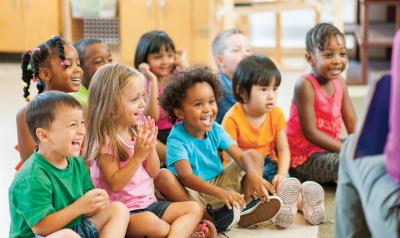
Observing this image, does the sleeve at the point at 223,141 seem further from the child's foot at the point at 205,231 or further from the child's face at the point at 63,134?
the child's face at the point at 63,134

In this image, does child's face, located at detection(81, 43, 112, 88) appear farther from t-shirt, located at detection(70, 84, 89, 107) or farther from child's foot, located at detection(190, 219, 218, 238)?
child's foot, located at detection(190, 219, 218, 238)

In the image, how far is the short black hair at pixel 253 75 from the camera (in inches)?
104

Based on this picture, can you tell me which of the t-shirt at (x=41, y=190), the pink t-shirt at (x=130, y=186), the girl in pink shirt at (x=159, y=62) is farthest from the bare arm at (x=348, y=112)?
the t-shirt at (x=41, y=190)

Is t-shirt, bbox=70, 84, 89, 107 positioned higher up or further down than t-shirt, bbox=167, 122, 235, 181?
higher up

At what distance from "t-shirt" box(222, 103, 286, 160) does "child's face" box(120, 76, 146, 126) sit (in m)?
0.53

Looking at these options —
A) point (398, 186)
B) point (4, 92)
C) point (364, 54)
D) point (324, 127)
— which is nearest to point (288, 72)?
point (364, 54)

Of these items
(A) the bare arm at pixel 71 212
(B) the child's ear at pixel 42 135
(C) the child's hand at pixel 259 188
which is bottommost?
(C) the child's hand at pixel 259 188

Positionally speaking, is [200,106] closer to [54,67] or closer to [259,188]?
[259,188]

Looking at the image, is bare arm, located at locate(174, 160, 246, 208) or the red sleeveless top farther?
the red sleeveless top

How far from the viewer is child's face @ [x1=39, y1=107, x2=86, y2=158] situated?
194 centimetres

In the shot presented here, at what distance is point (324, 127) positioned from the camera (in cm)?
285

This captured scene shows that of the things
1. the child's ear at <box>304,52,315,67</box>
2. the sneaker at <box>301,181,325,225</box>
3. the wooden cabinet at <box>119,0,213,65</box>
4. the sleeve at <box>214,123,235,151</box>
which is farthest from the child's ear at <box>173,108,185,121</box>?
the wooden cabinet at <box>119,0,213,65</box>

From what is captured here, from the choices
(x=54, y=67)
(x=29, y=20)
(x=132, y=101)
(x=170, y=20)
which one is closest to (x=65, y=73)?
(x=54, y=67)

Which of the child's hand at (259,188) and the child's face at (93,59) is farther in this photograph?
the child's face at (93,59)
